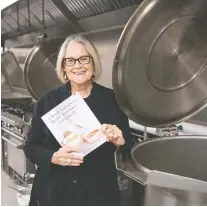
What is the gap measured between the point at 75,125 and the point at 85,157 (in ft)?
0.45

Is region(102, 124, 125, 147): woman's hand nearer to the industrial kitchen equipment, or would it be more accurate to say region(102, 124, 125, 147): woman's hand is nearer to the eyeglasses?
→ the industrial kitchen equipment

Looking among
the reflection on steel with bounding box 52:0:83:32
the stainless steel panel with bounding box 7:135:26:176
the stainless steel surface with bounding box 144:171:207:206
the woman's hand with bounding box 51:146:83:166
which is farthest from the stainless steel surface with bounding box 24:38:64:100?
the stainless steel surface with bounding box 144:171:207:206

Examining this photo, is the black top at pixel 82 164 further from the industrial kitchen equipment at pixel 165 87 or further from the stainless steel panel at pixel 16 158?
the stainless steel panel at pixel 16 158

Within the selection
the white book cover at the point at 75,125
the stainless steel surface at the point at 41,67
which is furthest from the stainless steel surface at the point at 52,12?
the white book cover at the point at 75,125

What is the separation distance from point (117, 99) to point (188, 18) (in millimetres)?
466

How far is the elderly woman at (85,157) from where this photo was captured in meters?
1.17

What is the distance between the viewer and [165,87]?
1420 mm

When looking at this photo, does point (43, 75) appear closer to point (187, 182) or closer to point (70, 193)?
point (70, 193)

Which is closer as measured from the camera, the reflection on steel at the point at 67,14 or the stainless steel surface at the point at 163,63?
the stainless steel surface at the point at 163,63

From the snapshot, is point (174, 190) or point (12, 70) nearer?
point (174, 190)

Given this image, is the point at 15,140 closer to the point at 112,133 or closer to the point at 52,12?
the point at 52,12

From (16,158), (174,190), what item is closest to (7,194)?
(16,158)

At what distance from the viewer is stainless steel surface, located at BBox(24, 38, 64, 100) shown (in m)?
2.54

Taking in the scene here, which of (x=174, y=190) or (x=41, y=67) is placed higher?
(x=41, y=67)
